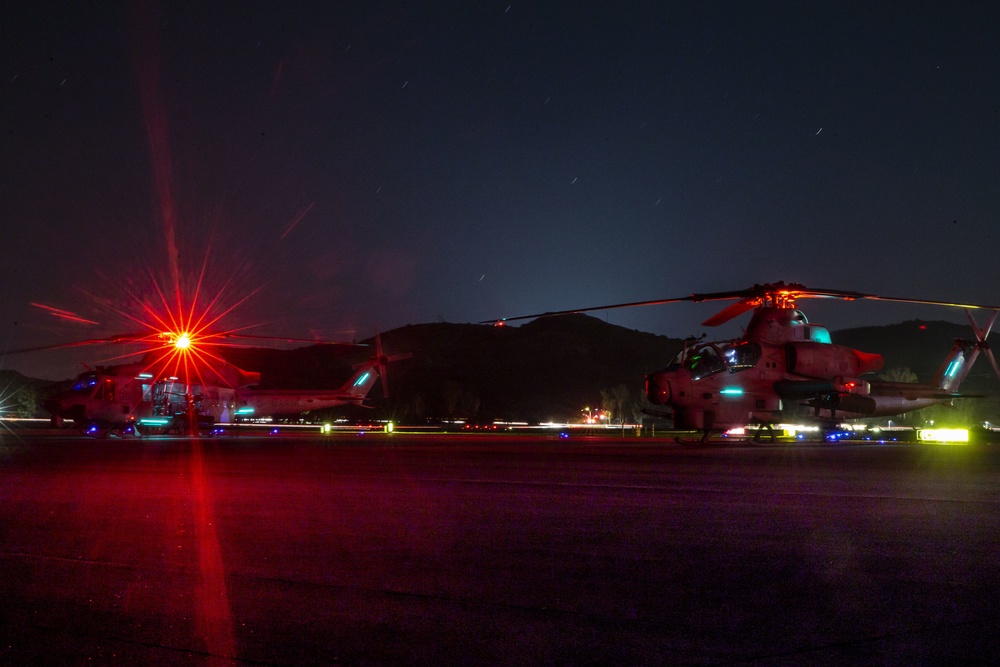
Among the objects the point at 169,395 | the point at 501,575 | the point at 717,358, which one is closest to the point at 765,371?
the point at 717,358

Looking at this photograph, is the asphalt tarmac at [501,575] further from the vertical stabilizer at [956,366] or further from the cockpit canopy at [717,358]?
the vertical stabilizer at [956,366]

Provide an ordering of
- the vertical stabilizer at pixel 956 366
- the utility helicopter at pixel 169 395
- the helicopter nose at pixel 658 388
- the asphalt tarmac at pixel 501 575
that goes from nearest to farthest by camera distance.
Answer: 1. the asphalt tarmac at pixel 501 575
2. the helicopter nose at pixel 658 388
3. the vertical stabilizer at pixel 956 366
4. the utility helicopter at pixel 169 395

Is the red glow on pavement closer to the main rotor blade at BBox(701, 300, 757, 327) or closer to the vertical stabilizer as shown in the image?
the main rotor blade at BBox(701, 300, 757, 327)

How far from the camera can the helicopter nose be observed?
22750mm

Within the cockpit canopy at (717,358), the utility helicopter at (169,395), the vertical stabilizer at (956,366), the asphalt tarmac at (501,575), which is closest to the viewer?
the asphalt tarmac at (501,575)

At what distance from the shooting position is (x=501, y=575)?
5.44 metres

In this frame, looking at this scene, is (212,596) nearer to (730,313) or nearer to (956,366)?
(730,313)

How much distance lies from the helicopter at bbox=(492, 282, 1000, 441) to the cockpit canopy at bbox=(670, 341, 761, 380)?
0.03 m

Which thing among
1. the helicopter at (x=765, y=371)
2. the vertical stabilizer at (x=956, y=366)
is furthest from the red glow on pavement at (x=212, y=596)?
the vertical stabilizer at (x=956, y=366)

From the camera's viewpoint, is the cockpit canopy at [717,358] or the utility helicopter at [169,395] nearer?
the cockpit canopy at [717,358]

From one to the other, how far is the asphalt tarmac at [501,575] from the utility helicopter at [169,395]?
26.8 m

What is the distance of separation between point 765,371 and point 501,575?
19.9 metres

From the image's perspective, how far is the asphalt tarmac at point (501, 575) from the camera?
388 cm

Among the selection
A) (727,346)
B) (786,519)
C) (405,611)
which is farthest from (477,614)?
(727,346)
